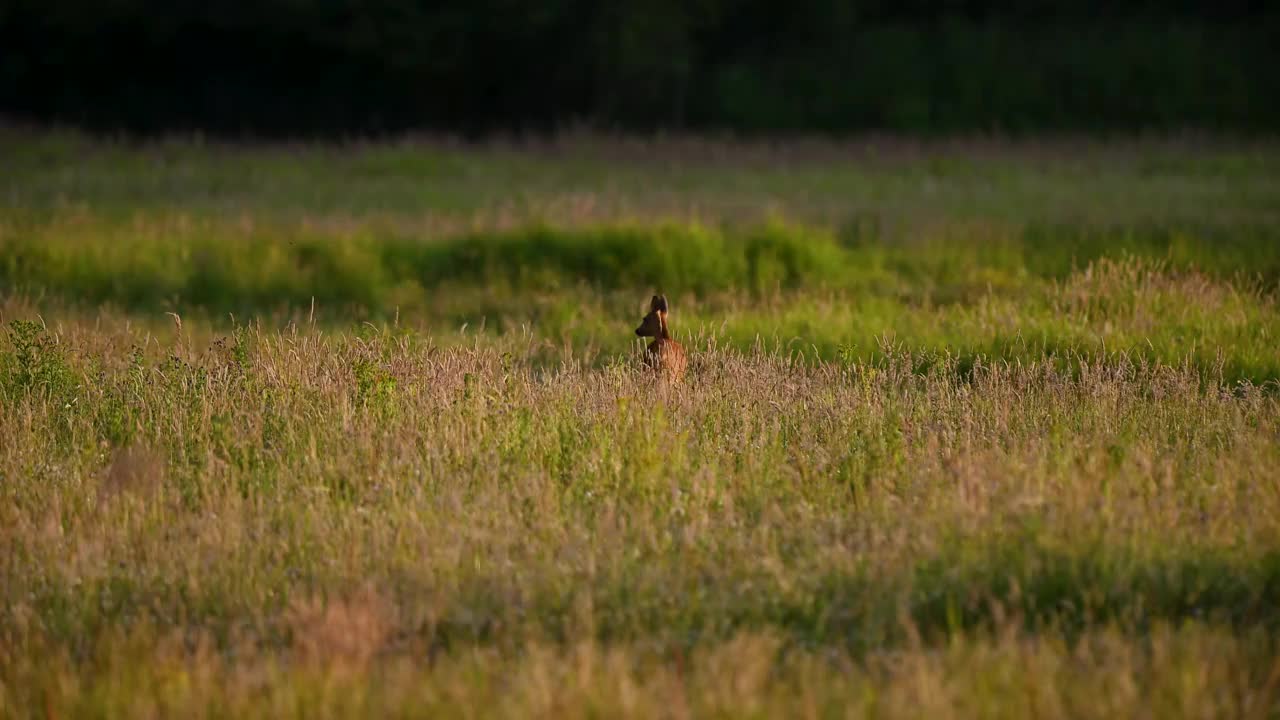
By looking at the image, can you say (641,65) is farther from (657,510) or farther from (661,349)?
(657,510)

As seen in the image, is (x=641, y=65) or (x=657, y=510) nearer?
(x=657, y=510)

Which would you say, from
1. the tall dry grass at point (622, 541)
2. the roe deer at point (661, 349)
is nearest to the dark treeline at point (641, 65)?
the roe deer at point (661, 349)

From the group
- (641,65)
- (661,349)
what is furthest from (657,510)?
(641,65)

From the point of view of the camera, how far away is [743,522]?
20.8ft

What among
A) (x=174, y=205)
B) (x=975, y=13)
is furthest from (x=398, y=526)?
(x=975, y=13)

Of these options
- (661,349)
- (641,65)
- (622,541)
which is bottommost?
(622,541)

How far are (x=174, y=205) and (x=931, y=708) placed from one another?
15.8 meters

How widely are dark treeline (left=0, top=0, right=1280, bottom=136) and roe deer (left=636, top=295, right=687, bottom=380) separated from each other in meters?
22.2

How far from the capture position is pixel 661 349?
28.9 feet

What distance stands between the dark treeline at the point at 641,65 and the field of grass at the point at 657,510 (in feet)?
65.5

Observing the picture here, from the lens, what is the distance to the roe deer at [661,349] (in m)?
8.71

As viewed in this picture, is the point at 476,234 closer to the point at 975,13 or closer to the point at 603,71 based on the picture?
the point at 603,71

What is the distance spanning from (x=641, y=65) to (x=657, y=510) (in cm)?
2737

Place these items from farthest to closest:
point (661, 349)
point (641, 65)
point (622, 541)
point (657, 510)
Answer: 1. point (641, 65)
2. point (661, 349)
3. point (657, 510)
4. point (622, 541)
